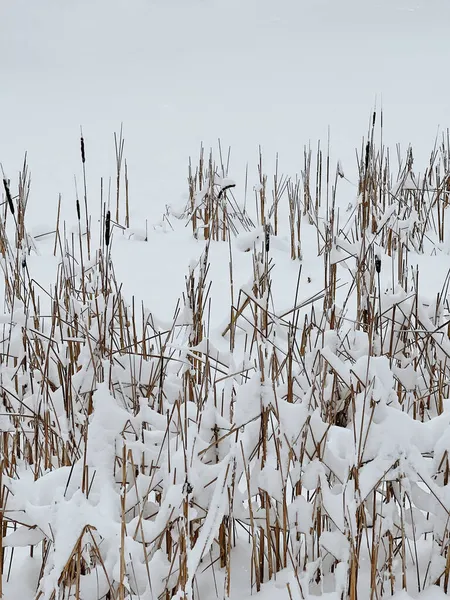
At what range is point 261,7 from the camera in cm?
Answer: 1045

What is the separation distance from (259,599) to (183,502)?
0.24 metres

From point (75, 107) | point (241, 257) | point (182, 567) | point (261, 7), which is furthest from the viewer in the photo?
point (261, 7)

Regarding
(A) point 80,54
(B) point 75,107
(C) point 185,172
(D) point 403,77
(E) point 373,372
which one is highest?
(A) point 80,54

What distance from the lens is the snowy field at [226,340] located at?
36.0 inches

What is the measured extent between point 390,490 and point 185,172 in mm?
3821

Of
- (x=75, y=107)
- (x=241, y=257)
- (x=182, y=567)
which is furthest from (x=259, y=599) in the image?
(x=75, y=107)

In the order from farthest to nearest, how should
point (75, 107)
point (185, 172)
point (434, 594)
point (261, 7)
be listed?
point (261, 7) < point (75, 107) < point (185, 172) < point (434, 594)

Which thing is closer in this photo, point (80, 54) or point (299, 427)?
point (299, 427)

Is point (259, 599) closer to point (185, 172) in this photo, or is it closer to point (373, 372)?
point (373, 372)

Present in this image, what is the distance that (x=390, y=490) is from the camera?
1020 mm

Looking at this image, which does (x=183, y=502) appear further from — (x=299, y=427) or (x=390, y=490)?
(x=390, y=490)

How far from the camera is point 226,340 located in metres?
1.94

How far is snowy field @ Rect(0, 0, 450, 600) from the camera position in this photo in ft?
3.00

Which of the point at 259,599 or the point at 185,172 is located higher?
the point at 185,172
